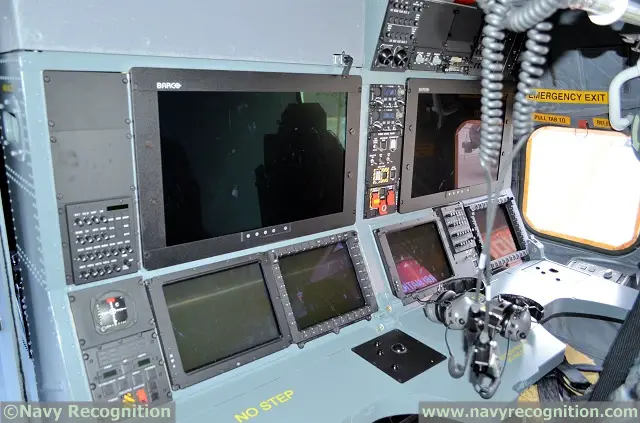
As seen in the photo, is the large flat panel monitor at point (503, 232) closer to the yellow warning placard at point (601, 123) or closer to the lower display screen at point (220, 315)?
the yellow warning placard at point (601, 123)

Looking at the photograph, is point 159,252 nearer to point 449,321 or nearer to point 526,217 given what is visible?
point 449,321

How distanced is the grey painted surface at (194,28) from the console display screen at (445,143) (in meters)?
0.75

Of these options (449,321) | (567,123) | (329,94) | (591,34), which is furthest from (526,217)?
(329,94)

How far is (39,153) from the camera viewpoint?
181cm

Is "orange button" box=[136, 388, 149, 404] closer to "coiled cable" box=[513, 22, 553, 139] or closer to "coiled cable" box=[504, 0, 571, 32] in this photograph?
"coiled cable" box=[513, 22, 553, 139]

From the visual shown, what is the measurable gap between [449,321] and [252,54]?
1815 mm

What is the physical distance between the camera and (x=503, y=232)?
3.92m

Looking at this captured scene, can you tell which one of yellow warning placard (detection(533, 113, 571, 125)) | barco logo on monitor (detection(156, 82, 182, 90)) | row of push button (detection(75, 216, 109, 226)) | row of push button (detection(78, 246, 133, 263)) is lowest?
row of push button (detection(78, 246, 133, 263))

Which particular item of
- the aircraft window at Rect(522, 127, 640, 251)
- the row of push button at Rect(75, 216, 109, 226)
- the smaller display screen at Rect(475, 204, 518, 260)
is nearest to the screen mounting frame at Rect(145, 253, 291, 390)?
the row of push button at Rect(75, 216, 109, 226)

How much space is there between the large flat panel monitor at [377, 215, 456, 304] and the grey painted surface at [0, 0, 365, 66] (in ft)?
3.73

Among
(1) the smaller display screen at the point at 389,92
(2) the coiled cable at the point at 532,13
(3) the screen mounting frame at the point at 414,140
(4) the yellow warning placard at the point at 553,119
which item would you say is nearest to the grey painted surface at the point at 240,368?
(1) the smaller display screen at the point at 389,92

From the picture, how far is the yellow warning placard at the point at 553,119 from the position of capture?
3767 millimetres

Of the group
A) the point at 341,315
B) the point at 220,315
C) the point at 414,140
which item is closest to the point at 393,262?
the point at 341,315

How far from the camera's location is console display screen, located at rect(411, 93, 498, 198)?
319 centimetres
